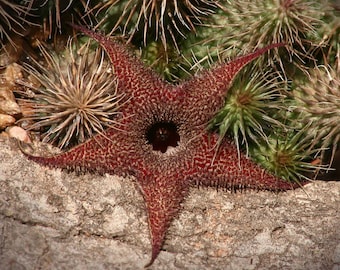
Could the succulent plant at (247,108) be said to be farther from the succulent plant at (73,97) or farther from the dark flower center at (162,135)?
the succulent plant at (73,97)

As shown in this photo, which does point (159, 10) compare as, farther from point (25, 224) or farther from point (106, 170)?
point (25, 224)

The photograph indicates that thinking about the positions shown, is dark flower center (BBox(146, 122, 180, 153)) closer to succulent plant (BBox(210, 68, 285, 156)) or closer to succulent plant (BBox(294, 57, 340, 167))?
succulent plant (BBox(210, 68, 285, 156))

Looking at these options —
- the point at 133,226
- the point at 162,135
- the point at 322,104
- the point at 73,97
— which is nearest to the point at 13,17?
the point at 73,97

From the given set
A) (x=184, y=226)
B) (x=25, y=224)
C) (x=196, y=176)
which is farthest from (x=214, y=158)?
(x=25, y=224)

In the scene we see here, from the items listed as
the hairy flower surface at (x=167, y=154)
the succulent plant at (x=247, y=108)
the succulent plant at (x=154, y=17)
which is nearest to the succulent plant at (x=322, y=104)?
the succulent plant at (x=247, y=108)

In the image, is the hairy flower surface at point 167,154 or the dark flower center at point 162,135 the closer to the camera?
the hairy flower surface at point 167,154

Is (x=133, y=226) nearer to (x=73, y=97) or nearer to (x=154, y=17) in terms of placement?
(x=73, y=97)
